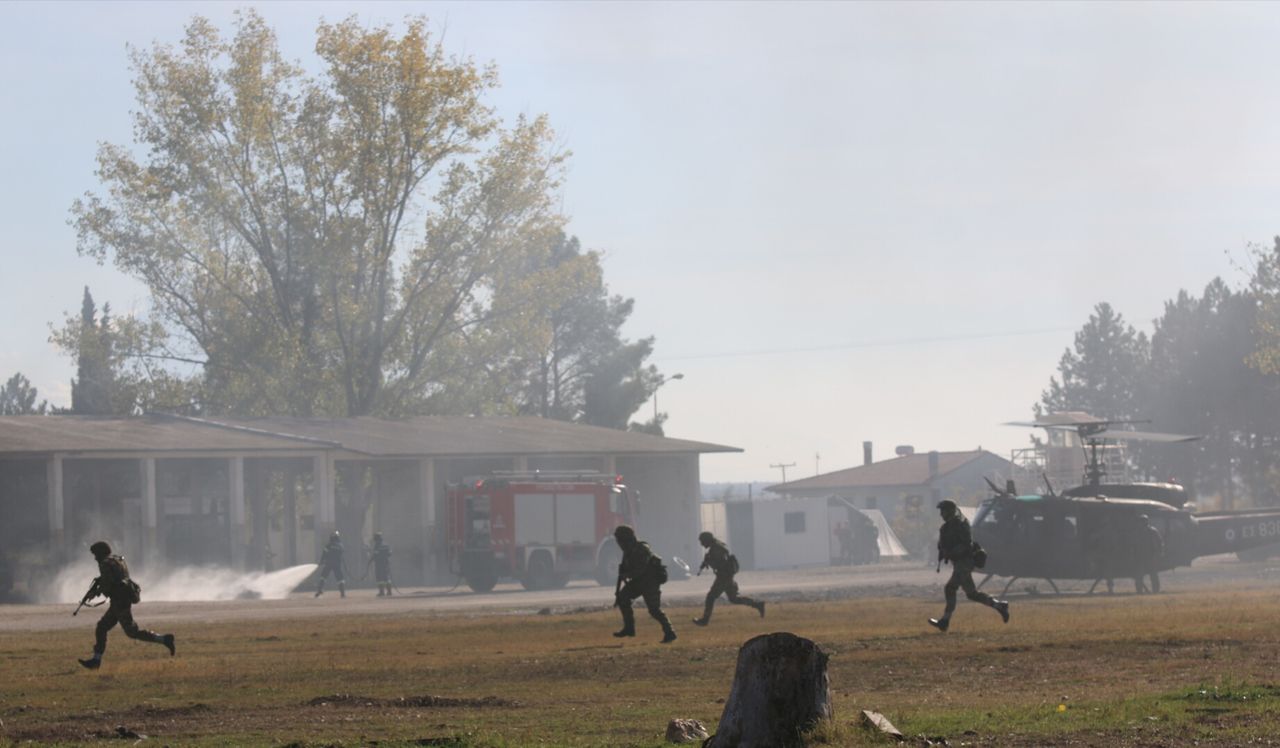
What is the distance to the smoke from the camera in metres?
40.0

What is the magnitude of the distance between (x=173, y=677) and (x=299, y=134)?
4276 centimetres

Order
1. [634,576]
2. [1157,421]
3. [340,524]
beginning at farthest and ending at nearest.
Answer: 1. [1157,421]
2. [340,524]
3. [634,576]

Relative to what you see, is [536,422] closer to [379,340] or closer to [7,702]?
[379,340]

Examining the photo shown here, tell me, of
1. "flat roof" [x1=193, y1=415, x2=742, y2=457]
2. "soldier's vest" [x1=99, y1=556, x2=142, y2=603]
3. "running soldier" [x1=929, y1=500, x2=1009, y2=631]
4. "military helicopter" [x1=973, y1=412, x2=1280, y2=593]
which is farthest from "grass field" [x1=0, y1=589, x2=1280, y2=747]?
"flat roof" [x1=193, y1=415, x2=742, y2=457]

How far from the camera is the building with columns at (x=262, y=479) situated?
41812 millimetres

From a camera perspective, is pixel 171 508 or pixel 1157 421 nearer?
pixel 171 508

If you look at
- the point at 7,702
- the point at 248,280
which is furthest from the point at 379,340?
the point at 7,702

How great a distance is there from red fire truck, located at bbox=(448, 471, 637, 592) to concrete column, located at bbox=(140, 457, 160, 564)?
23.9 ft

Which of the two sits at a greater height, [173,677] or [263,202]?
[263,202]

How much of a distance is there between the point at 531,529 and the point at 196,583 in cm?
863

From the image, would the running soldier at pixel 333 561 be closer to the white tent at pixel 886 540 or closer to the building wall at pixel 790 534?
the building wall at pixel 790 534

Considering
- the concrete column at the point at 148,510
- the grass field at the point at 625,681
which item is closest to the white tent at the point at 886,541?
the concrete column at the point at 148,510

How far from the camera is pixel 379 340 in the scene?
199 ft

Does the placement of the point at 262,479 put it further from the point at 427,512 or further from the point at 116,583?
the point at 116,583
